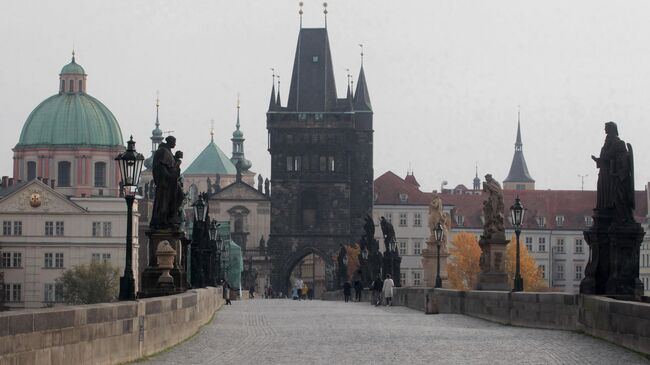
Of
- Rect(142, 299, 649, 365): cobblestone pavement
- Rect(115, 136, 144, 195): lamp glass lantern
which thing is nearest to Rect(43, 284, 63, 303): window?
Rect(142, 299, 649, 365): cobblestone pavement

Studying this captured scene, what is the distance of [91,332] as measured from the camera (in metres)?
20.0

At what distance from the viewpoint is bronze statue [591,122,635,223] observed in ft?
94.5

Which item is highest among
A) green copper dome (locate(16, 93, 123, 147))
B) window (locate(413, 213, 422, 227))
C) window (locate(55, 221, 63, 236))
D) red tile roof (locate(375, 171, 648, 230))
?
green copper dome (locate(16, 93, 123, 147))

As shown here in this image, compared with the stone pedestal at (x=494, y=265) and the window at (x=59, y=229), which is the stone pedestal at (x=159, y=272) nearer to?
the stone pedestal at (x=494, y=265)

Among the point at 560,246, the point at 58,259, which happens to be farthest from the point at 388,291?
the point at 560,246

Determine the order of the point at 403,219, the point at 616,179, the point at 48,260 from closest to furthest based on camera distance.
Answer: the point at 616,179 → the point at 48,260 → the point at 403,219

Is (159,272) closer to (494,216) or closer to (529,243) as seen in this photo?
(494,216)

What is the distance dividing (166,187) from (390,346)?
8.72m

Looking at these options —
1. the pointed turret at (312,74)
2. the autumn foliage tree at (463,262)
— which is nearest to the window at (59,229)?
the pointed turret at (312,74)

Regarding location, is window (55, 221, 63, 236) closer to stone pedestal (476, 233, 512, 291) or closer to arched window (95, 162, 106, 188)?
arched window (95, 162, 106, 188)

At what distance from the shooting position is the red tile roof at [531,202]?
7087 inches

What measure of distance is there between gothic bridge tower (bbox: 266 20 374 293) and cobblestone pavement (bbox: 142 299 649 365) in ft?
426

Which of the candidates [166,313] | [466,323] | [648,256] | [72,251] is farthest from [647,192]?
[166,313]

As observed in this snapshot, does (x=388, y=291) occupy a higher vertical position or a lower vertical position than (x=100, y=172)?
lower
